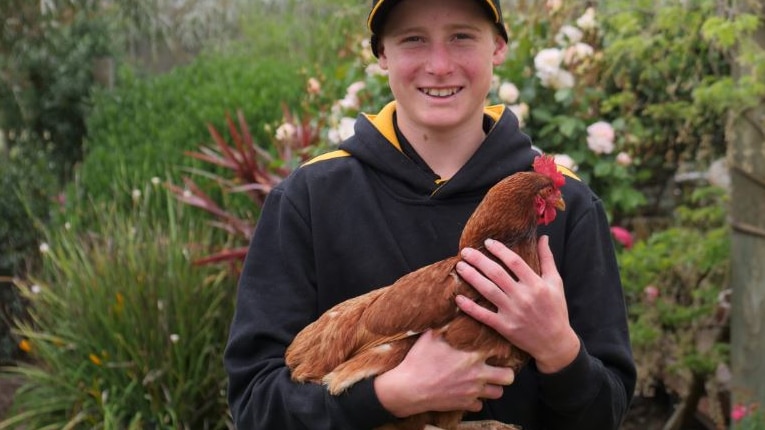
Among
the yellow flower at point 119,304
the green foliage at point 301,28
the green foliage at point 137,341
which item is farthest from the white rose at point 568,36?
the green foliage at point 301,28

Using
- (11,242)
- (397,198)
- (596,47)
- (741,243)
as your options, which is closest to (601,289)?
Result: (397,198)

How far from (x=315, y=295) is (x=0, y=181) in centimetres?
753

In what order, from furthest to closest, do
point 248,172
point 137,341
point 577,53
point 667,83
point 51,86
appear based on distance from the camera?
point 51,86 → point 667,83 → point 248,172 → point 577,53 → point 137,341

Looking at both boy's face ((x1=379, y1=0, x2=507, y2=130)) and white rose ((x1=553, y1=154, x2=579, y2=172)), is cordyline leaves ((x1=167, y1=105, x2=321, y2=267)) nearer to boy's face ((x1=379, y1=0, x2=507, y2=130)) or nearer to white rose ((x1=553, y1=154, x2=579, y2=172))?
white rose ((x1=553, y1=154, x2=579, y2=172))

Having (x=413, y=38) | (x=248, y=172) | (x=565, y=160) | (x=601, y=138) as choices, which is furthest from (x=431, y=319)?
(x=248, y=172)

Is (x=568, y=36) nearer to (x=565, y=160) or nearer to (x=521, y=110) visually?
(x=521, y=110)

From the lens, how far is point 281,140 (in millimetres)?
6691

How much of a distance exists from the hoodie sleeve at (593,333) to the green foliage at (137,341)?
3.35 m

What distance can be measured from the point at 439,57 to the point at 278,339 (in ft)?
2.61

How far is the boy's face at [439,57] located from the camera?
8.04 ft

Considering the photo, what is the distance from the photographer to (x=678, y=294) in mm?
5977

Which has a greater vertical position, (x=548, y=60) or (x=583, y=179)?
(x=548, y=60)

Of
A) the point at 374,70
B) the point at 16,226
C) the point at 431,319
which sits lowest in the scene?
the point at 16,226

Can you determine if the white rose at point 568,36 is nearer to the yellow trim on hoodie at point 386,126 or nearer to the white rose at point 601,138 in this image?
the white rose at point 601,138
